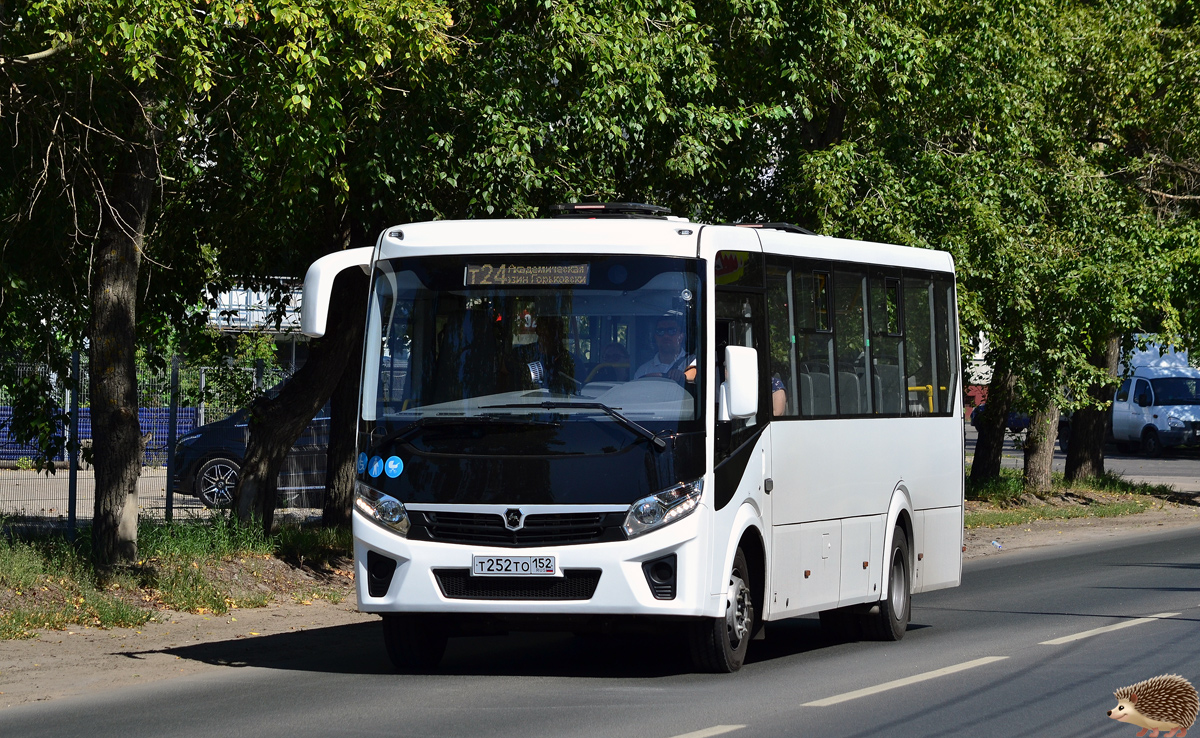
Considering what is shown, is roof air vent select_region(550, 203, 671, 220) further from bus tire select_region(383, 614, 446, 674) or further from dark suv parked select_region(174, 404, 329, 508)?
dark suv parked select_region(174, 404, 329, 508)

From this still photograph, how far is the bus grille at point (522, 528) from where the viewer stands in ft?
30.9

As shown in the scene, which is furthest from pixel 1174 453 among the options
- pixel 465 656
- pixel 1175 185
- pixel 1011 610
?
pixel 465 656

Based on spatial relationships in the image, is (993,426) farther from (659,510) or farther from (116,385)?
(659,510)

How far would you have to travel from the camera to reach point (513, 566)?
9.45 meters

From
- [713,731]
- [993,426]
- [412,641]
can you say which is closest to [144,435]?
[412,641]

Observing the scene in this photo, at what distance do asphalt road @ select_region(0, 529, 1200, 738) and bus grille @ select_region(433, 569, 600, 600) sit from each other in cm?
56

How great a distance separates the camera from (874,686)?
9.59 m

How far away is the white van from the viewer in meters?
47.4

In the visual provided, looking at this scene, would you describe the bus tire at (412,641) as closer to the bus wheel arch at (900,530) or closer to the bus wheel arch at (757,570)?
the bus wheel arch at (757,570)

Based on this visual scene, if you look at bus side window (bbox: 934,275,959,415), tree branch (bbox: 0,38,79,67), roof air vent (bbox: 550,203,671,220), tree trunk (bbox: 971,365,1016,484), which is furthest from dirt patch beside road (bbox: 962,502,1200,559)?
tree branch (bbox: 0,38,79,67)

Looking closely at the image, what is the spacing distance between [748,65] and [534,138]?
5955 millimetres

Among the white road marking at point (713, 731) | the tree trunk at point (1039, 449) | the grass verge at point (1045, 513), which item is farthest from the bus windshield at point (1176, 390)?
the white road marking at point (713, 731)

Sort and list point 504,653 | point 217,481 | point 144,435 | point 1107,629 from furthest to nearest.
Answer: point 217,481, point 144,435, point 1107,629, point 504,653

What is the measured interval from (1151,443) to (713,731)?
4325cm
